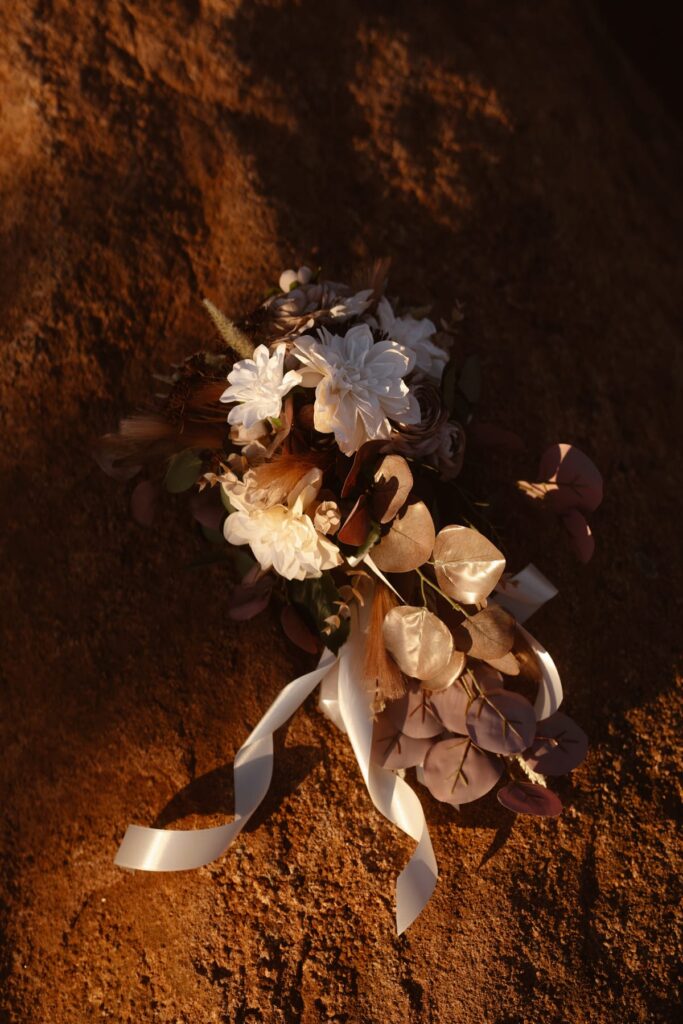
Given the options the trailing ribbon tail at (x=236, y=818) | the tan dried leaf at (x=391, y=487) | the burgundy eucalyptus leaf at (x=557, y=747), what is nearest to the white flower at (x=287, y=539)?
the tan dried leaf at (x=391, y=487)

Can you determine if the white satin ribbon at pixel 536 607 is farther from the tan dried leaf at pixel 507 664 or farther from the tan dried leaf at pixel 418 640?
the tan dried leaf at pixel 418 640

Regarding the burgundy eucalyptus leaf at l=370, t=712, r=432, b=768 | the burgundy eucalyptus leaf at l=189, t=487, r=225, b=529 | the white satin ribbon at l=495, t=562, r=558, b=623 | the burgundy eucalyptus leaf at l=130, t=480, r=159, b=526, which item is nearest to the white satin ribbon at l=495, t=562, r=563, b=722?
the white satin ribbon at l=495, t=562, r=558, b=623

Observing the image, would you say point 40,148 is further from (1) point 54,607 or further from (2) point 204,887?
(2) point 204,887

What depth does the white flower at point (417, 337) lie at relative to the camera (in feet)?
4.02

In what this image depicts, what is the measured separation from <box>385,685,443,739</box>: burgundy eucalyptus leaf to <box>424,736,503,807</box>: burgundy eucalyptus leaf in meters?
0.04

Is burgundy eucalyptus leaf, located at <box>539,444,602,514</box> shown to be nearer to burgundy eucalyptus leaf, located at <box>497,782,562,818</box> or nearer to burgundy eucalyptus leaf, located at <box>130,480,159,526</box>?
burgundy eucalyptus leaf, located at <box>497,782,562,818</box>

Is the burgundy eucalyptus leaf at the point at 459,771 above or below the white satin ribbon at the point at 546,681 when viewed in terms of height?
below

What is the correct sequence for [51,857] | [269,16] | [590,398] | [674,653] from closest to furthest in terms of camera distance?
[51,857], [674,653], [590,398], [269,16]

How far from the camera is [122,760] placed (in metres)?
1.33

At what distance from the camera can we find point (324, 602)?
1260 millimetres

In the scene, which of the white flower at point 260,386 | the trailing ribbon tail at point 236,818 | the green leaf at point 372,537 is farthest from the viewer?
the trailing ribbon tail at point 236,818

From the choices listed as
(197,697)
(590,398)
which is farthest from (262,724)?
(590,398)

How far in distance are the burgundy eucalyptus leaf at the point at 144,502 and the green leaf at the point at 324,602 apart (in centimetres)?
31

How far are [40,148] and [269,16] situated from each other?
63 centimetres
